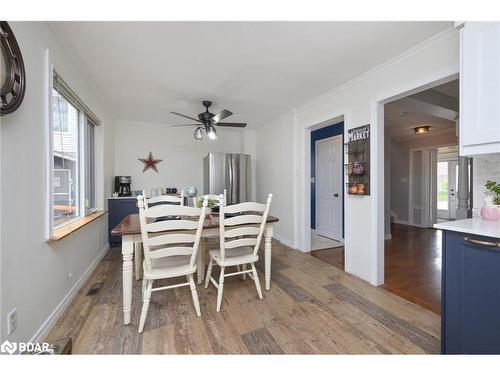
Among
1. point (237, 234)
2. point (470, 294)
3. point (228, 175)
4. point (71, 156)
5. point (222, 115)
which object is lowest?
point (470, 294)

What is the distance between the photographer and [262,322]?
5.74 feet

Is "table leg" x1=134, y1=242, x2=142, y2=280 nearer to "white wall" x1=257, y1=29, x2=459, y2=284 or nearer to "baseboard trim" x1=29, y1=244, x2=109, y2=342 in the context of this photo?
"baseboard trim" x1=29, y1=244, x2=109, y2=342

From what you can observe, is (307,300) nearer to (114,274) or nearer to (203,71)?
(114,274)

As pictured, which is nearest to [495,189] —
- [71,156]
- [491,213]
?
[491,213]

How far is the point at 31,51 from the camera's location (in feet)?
4.93

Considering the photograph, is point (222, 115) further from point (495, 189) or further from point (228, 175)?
point (495, 189)

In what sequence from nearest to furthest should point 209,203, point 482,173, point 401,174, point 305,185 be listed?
point 482,173 → point 209,203 → point 305,185 → point 401,174

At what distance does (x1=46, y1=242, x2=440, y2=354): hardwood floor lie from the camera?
4.87ft

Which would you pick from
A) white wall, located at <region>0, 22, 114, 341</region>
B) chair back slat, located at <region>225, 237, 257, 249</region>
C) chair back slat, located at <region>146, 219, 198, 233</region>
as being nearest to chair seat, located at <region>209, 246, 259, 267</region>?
chair back slat, located at <region>225, 237, 257, 249</region>

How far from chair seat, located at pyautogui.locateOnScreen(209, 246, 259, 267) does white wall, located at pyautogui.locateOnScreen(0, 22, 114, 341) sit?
1300mm

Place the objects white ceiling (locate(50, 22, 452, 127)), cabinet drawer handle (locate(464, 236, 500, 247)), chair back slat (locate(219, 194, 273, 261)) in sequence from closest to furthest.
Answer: cabinet drawer handle (locate(464, 236, 500, 247)), white ceiling (locate(50, 22, 452, 127)), chair back slat (locate(219, 194, 273, 261))

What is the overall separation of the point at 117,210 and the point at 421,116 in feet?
19.0

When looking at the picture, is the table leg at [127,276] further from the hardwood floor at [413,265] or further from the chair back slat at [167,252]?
the hardwood floor at [413,265]
